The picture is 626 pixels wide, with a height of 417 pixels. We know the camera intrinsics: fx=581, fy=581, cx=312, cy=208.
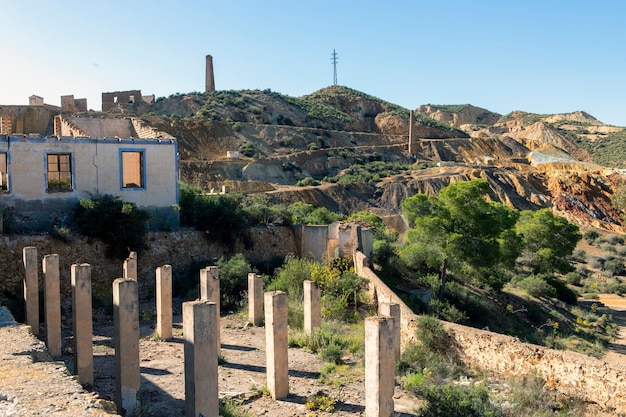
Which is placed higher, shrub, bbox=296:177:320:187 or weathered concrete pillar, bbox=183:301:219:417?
shrub, bbox=296:177:320:187

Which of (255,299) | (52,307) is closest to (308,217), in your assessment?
(255,299)

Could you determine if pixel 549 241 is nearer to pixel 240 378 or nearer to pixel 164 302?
pixel 164 302

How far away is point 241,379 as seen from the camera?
10.7 metres

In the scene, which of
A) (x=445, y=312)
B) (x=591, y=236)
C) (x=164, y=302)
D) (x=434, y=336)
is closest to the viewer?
(x=434, y=336)

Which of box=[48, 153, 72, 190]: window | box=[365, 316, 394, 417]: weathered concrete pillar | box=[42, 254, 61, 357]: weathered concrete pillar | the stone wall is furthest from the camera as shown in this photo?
box=[48, 153, 72, 190]: window

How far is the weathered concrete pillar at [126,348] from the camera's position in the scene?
8719mm

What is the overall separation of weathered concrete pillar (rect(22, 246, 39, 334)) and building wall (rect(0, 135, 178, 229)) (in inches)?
203

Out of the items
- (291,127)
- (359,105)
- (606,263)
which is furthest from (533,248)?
(359,105)

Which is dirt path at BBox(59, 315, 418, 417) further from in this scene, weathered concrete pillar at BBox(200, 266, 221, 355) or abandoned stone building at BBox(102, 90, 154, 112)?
abandoned stone building at BBox(102, 90, 154, 112)

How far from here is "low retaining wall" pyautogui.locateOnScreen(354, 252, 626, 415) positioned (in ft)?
30.6

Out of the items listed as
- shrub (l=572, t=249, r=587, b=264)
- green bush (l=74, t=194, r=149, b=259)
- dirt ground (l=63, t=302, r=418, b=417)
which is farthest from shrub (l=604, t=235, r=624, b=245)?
dirt ground (l=63, t=302, r=418, b=417)

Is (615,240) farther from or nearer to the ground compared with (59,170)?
nearer to the ground

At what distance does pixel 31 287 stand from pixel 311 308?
6046mm

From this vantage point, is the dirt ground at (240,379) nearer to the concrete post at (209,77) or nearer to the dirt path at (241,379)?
the dirt path at (241,379)
